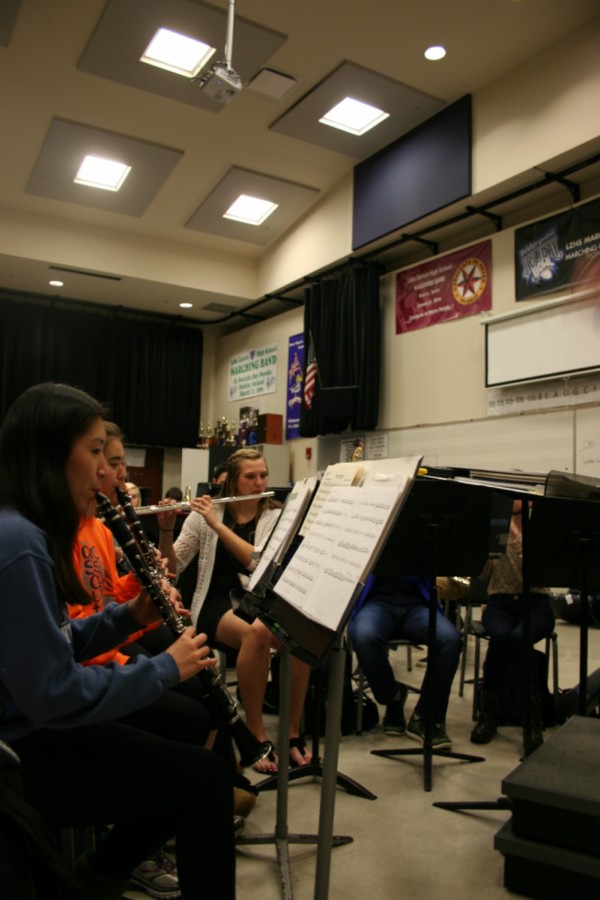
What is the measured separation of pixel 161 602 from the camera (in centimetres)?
167

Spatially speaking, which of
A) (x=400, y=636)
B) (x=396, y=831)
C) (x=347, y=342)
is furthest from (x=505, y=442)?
(x=396, y=831)

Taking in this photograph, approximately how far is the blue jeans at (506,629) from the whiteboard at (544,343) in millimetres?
2764

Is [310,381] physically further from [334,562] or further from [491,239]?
[334,562]

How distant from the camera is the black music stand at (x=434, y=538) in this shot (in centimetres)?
257

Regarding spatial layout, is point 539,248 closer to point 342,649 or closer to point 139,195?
point 139,195

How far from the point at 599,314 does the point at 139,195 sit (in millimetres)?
5368

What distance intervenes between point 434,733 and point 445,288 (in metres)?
4.88

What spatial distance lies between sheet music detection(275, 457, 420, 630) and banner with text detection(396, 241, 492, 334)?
5.20m

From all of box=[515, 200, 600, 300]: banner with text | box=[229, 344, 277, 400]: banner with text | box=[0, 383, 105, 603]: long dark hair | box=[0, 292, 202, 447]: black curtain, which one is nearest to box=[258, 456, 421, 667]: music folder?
box=[0, 383, 105, 603]: long dark hair

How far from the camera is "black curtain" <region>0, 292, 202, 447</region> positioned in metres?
9.55

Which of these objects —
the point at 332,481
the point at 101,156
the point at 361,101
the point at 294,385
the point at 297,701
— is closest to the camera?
the point at 332,481

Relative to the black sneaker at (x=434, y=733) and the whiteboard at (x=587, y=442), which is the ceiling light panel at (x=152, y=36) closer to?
the whiteboard at (x=587, y=442)

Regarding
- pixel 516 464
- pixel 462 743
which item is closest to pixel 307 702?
pixel 462 743

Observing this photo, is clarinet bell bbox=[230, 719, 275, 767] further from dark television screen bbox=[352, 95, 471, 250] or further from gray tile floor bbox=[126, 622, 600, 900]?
dark television screen bbox=[352, 95, 471, 250]
